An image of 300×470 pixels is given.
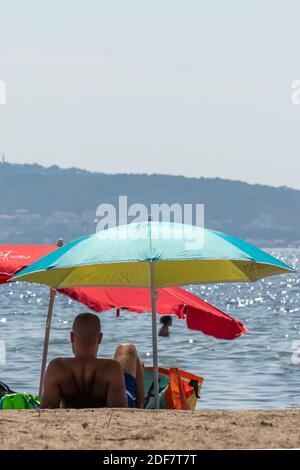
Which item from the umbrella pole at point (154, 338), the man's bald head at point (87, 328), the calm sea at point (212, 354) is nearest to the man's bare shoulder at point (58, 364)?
the man's bald head at point (87, 328)

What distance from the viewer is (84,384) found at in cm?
725

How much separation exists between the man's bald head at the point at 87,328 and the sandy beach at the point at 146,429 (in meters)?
0.42

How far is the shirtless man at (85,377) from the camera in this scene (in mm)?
7121

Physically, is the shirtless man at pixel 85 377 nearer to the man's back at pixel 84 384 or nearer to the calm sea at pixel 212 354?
the man's back at pixel 84 384

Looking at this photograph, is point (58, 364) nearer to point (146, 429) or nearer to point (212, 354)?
point (146, 429)

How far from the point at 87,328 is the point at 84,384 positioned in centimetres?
40

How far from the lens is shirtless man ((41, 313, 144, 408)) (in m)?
7.12

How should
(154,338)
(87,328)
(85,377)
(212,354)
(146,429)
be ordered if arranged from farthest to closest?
(212,354), (154,338), (85,377), (87,328), (146,429)

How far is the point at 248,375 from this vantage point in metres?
19.0

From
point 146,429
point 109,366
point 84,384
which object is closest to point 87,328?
point 109,366

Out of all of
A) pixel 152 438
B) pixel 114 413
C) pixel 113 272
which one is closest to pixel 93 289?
pixel 113 272

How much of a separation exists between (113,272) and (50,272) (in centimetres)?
45

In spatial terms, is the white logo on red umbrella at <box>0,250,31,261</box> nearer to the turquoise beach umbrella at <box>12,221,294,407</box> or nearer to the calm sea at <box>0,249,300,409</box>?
the turquoise beach umbrella at <box>12,221,294,407</box>
